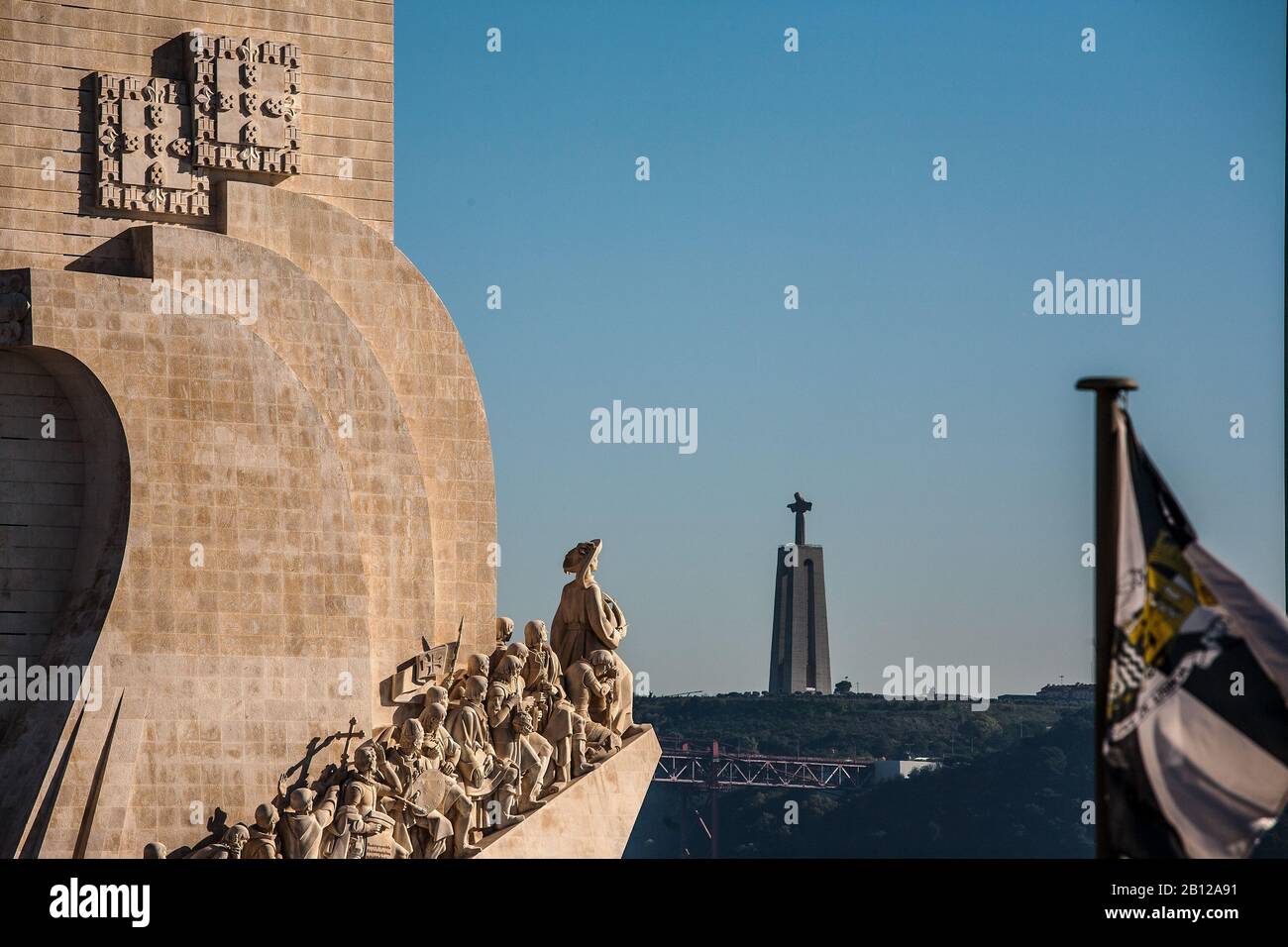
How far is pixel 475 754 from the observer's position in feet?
73.3

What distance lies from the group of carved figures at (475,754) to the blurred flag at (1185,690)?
429 inches

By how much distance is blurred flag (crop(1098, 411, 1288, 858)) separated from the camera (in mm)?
11102

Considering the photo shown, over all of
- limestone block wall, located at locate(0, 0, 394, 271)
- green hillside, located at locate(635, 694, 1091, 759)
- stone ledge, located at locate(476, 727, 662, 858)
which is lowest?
green hillside, located at locate(635, 694, 1091, 759)

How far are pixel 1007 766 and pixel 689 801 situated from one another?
7411 mm

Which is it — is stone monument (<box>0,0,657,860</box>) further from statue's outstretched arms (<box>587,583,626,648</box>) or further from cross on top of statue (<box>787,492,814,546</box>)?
cross on top of statue (<box>787,492,814,546</box>)

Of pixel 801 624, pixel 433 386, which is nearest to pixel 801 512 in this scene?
pixel 801 624

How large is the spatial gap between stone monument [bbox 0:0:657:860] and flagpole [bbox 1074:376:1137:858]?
36.2 feet

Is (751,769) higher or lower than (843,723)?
lower

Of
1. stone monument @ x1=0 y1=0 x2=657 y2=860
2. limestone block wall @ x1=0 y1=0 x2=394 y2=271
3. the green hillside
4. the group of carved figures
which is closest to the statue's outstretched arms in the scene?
the group of carved figures

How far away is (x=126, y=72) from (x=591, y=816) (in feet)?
28.1

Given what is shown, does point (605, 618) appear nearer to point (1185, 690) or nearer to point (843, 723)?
point (1185, 690)

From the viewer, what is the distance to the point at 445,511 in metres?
24.2
